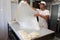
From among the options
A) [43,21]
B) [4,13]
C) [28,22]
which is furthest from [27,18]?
[4,13]

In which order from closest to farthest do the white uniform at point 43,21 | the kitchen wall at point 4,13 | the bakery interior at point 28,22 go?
the bakery interior at point 28,22 → the white uniform at point 43,21 → the kitchen wall at point 4,13

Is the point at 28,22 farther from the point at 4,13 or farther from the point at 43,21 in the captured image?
the point at 4,13

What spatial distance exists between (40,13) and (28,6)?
0.25 metres

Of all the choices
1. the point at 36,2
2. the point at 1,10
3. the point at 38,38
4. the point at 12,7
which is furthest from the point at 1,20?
the point at 38,38

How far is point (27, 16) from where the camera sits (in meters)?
1.58

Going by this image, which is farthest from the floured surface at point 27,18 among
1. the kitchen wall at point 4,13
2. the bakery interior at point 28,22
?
the kitchen wall at point 4,13

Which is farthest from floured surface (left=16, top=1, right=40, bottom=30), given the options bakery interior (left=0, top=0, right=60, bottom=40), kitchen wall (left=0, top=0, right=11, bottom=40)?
kitchen wall (left=0, top=0, right=11, bottom=40)

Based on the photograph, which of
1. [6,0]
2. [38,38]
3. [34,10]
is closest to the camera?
[38,38]

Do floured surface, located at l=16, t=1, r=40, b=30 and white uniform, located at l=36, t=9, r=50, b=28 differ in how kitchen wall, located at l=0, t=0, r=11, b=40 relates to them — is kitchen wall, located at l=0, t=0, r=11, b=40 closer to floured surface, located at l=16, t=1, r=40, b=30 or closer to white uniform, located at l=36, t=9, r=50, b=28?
floured surface, located at l=16, t=1, r=40, b=30

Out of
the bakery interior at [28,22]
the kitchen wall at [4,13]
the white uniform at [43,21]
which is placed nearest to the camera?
the bakery interior at [28,22]

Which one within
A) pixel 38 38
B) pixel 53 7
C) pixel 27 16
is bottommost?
pixel 38 38

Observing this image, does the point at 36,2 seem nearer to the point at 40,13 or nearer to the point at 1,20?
the point at 40,13

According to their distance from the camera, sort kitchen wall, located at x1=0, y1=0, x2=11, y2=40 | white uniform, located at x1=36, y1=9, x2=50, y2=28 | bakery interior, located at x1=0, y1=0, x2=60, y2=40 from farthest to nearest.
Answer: kitchen wall, located at x1=0, y1=0, x2=11, y2=40
white uniform, located at x1=36, y1=9, x2=50, y2=28
bakery interior, located at x1=0, y1=0, x2=60, y2=40

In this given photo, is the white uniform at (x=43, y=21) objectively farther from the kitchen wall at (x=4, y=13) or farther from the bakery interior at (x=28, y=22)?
the kitchen wall at (x=4, y=13)
